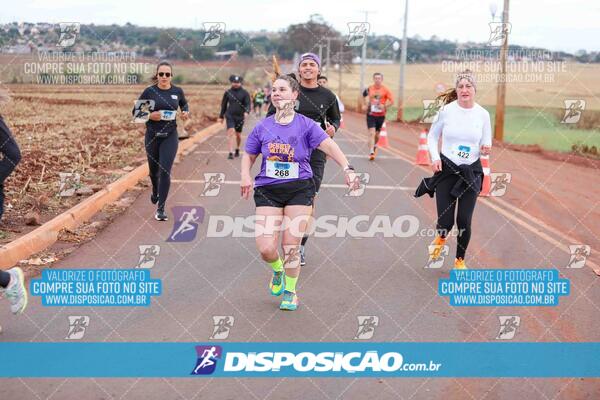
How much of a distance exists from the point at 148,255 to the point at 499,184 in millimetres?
8195

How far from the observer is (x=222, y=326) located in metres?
6.28

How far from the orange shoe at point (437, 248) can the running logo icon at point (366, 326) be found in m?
2.05

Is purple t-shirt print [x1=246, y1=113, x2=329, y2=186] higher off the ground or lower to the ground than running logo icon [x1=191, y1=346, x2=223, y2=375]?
higher

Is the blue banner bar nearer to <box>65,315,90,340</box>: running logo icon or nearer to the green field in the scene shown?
<box>65,315,90,340</box>: running logo icon

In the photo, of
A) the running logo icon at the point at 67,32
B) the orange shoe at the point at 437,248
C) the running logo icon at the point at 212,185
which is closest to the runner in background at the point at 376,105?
the running logo icon at the point at 212,185

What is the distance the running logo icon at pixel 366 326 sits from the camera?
6133 mm

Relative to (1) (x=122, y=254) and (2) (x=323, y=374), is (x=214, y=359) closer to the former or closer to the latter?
(2) (x=323, y=374)

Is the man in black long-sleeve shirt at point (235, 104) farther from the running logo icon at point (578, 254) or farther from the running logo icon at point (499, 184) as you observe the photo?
the running logo icon at point (578, 254)

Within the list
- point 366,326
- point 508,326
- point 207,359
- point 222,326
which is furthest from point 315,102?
point 207,359

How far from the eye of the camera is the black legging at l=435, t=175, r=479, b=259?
8.06 m

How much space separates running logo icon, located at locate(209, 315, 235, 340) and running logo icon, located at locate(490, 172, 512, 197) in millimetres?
8351

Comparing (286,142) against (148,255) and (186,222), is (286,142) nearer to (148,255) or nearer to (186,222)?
(148,255)

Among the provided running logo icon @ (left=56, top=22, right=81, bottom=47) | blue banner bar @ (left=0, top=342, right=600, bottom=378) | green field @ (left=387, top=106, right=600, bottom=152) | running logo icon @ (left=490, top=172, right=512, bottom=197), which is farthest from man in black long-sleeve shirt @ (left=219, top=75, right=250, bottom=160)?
blue banner bar @ (left=0, top=342, right=600, bottom=378)

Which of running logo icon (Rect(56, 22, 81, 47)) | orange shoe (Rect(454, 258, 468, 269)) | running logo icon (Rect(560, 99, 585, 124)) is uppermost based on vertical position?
running logo icon (Rect(56, 22, 81, 47))
